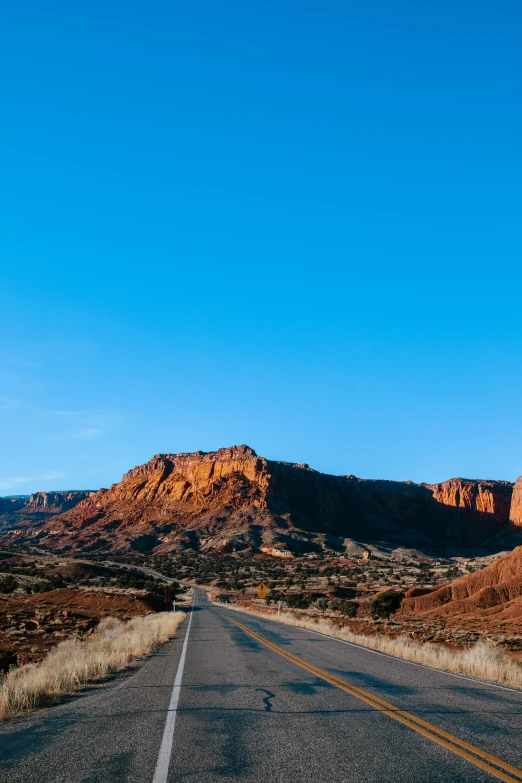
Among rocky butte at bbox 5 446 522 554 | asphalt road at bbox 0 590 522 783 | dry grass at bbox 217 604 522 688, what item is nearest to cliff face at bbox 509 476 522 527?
rocky butte at bbox 5 446 522 554

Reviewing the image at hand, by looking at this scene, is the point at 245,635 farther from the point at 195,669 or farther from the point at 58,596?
the point at 58,596

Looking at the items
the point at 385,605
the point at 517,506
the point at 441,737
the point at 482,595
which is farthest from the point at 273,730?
the point at 517,506

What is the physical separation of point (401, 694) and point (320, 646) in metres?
9.04

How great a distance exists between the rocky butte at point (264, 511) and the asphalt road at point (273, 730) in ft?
326

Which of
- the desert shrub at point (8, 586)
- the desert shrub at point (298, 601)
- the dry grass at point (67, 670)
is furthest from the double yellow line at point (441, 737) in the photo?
the desert shrub at point (8, 586)

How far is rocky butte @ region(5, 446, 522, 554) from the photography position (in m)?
123

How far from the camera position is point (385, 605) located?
3759 cm

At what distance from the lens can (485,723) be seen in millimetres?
7523

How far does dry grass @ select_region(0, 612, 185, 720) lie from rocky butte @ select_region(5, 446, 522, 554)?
91.8 m

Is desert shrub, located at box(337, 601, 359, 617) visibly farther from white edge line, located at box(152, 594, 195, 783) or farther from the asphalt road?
white edge line, located at box(152, 594, 195, 783)

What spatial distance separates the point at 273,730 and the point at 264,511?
126779 mm

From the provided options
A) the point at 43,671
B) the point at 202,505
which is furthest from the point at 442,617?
the point at 202,505

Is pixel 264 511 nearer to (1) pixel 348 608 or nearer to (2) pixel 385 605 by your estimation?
(1) pixel 348 608

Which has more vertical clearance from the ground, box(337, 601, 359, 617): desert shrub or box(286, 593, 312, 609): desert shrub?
box(337, 601, 359, 617): desert shrub
